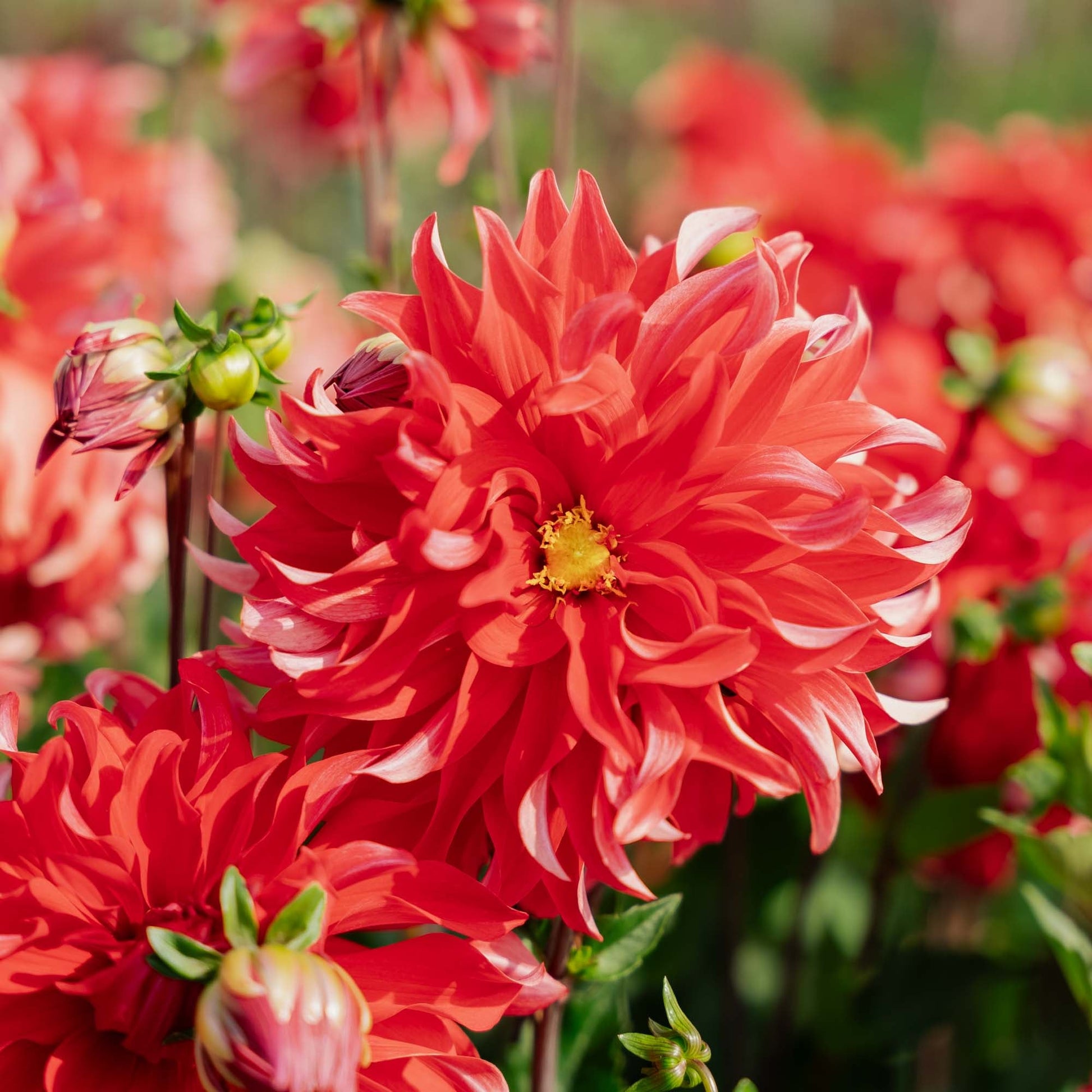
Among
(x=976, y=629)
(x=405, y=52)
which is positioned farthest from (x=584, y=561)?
(x=405, y=52)

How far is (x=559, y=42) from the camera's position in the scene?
3.14 feet

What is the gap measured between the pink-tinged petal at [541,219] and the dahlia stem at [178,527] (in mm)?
186

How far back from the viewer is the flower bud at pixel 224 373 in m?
0.53

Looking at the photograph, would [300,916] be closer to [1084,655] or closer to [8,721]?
[8,721]

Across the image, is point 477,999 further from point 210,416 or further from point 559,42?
point 559,42

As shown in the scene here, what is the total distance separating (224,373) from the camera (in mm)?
532

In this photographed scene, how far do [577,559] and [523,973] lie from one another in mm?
182

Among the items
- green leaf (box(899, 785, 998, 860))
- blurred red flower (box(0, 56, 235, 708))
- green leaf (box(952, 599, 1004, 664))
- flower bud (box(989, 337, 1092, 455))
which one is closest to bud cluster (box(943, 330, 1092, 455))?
flower bud (box(989, 337, 1092, 455))

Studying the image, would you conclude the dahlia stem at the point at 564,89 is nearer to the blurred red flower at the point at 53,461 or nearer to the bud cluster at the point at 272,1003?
the blurred red flower at the point at 53,461

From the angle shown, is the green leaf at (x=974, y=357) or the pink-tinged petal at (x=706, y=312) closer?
the pink-tinged petal at (x=706, y=312)

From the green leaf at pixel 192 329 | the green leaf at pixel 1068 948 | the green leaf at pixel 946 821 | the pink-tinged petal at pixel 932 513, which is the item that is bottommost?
the green leaf at pixel 946 821

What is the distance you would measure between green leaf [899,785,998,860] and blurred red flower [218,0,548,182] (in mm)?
574

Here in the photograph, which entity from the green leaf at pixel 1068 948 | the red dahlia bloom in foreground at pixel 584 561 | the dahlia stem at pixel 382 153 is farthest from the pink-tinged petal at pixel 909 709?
Answer: the dahlia stem at pixel 382 153

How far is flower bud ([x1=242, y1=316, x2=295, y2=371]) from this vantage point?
0.57m
